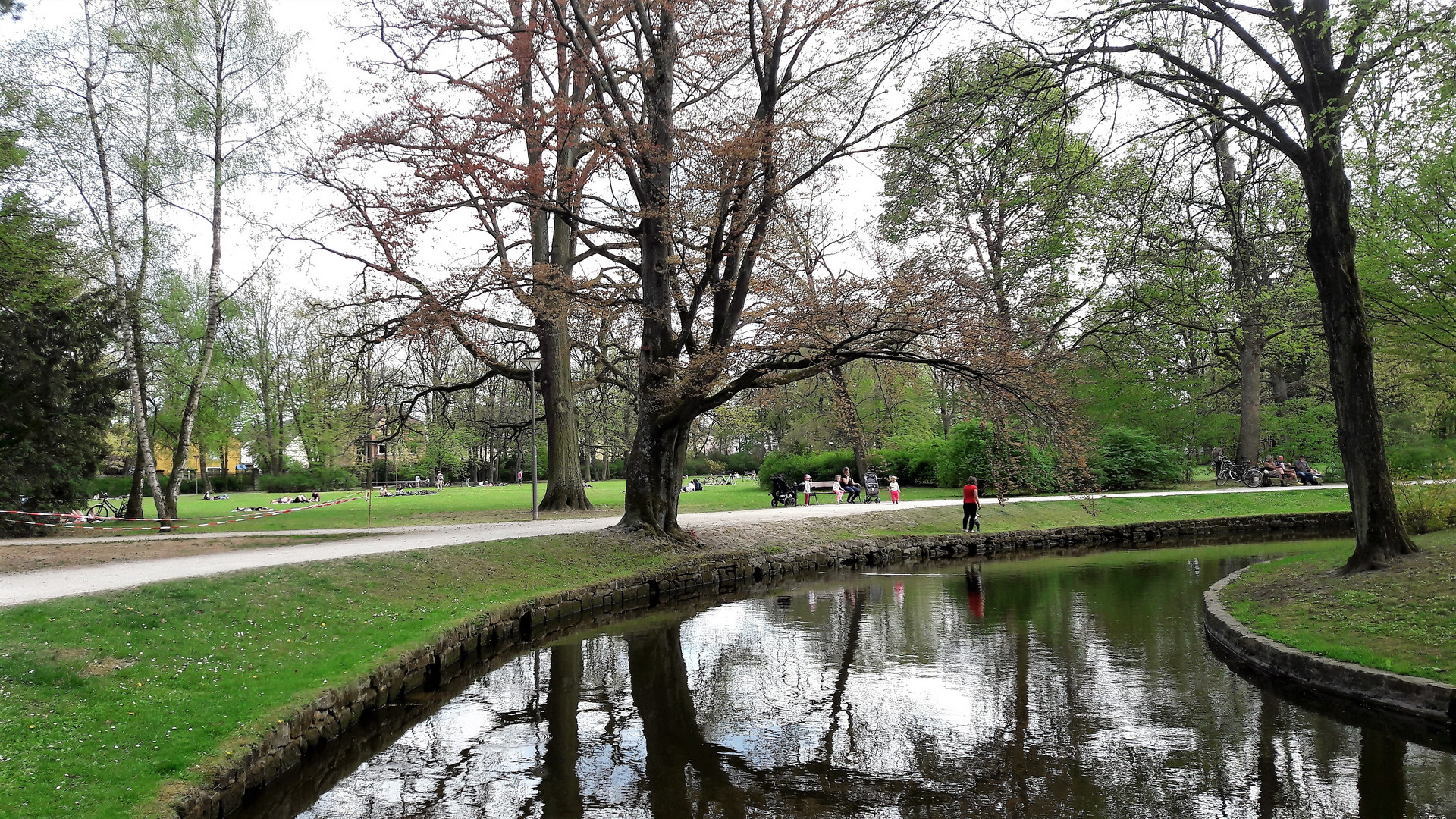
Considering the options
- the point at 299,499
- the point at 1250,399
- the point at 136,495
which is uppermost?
the point at 1250,399

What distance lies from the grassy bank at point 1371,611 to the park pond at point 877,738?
764mm

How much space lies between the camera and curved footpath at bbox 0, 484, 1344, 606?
34.3ft

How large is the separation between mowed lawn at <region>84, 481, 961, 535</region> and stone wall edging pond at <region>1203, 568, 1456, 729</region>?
660 inches

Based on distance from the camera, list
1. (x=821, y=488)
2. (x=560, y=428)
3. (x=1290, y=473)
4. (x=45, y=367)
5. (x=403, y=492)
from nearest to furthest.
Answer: (x=45, y=367) < (x=560, y=428) < (x=1290, y=473) < (x=821, y=488) < (x=403, y=492)

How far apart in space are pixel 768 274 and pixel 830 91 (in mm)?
4557

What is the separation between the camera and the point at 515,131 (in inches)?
647

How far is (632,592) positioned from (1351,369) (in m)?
11.4

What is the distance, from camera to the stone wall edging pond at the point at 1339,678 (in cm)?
667

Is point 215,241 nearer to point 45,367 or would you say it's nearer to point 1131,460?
point 45,367

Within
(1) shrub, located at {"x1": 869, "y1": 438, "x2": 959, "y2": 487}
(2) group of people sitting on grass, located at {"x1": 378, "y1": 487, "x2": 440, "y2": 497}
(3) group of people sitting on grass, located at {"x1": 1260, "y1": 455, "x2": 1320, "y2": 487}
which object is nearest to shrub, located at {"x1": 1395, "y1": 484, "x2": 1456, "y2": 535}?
(3) group of people sitting on grass, located at {"x1": 1260, "y1": 455, "x2": 1320, "y2": 487}

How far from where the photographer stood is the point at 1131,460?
29.2 meters

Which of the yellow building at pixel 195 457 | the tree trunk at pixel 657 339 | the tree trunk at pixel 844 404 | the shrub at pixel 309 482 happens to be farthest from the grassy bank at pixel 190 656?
the shrub at pixel 309 482

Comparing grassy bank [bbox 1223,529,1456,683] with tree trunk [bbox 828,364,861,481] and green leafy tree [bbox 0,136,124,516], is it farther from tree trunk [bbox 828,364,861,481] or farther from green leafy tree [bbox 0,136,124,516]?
green leafy tree [bbox 0,136,124,516]

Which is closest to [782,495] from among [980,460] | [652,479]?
[980,460]
